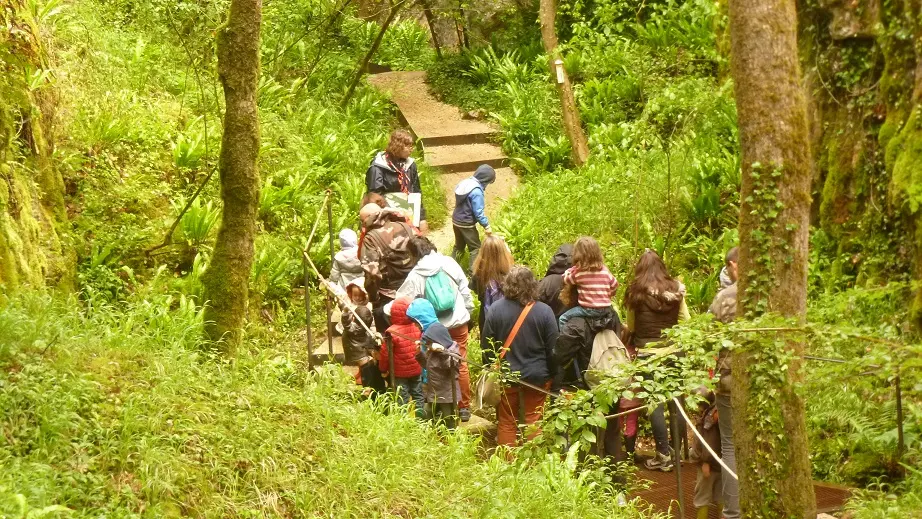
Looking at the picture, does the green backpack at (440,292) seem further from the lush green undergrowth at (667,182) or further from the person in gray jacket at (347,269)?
the lush green undergrowth at (667,182)

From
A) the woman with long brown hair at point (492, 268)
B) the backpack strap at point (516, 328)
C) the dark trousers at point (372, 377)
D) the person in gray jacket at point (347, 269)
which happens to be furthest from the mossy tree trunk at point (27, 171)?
the backpack strap at point (516, 328)

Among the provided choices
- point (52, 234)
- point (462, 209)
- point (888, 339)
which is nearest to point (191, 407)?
point (52, 234)

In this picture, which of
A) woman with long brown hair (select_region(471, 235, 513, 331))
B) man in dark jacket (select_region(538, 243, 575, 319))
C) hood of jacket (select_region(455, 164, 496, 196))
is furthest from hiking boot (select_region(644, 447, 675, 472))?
hood of jacket (select_region(455, 164, 496, 196))

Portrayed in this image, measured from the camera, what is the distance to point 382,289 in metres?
8.96

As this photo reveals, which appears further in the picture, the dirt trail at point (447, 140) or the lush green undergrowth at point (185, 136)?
the dirt trail at point (447, 140)

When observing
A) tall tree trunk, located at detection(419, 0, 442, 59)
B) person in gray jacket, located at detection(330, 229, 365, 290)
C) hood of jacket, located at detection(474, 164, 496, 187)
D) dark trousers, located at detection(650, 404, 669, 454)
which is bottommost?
dark trousers, located at detection(650, 404, 669, 454)

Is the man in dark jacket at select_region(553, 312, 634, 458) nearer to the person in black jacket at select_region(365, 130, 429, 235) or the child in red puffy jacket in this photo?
the child in red puffy jacket

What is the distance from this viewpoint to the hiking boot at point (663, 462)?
8305mm

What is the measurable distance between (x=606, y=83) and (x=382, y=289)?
8.29 meters

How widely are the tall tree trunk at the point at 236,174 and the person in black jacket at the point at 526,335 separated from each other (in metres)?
2.12

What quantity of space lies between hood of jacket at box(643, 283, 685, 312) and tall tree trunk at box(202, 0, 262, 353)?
3.26 metres

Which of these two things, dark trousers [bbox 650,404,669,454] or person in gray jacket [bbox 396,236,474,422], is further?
person in gray jacket [bbox 396,236,474,422]

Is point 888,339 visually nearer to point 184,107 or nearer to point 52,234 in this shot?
point 52,234

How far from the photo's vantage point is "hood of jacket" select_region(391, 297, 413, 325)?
789cm
